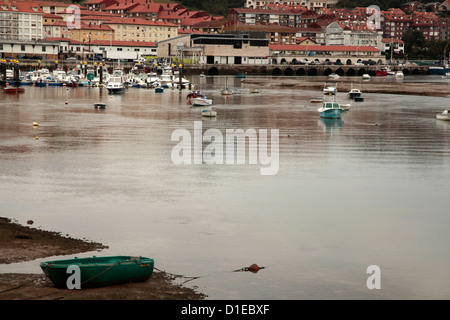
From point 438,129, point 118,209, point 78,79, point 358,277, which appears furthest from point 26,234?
point 78,79

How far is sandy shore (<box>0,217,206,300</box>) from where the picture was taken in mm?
13180

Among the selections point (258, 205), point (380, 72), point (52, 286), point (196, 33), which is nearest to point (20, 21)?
point (196, 33)

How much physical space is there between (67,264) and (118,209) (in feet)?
22.6

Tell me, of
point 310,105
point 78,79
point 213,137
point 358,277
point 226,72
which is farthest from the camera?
point 226,72

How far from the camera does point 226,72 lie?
123m

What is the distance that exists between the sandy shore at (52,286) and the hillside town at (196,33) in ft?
334

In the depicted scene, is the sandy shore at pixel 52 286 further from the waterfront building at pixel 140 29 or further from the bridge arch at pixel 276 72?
the waterfront building at pixel 140 29

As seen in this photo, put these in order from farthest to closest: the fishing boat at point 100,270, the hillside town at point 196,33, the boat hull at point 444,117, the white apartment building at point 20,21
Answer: the hillside town at point 196,33, the white apartment building at point 20,21, the boat hull at point 444,117, the fishing boat at point 100,270

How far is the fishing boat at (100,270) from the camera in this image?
1335 centimetres

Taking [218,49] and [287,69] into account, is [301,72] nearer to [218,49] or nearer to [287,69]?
[287,69]

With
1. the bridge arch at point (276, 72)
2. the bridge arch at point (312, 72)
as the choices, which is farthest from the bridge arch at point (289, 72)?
the bridge arch at point (312, 72)

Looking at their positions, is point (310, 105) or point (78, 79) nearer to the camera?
point (310, 105)
